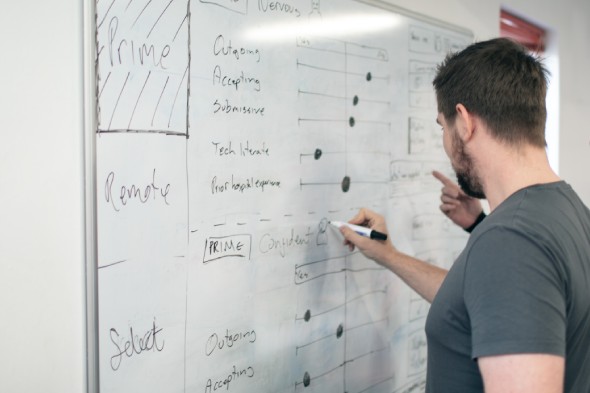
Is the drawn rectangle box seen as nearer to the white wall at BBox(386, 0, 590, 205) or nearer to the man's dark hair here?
the man's dark hair

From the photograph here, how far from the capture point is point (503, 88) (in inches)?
39.2

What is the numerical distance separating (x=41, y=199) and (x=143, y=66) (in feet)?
1.03

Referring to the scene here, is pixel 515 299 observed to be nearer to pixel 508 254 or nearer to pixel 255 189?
pixel 508 254

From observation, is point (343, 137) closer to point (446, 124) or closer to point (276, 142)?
point (276, 142)

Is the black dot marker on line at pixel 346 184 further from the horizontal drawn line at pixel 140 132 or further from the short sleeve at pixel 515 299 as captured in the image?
the short sleeve at pixel 515 299

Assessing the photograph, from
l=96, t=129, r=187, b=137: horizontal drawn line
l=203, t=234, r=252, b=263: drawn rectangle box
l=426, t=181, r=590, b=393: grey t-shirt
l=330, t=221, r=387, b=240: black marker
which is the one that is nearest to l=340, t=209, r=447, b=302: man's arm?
l=330, t=221, r=387, b=240: black marker

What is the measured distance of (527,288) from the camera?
790mm

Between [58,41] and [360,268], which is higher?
[58,41]

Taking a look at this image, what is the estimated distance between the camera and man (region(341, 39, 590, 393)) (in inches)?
30.9

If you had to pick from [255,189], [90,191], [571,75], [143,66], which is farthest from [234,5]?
[571,75]

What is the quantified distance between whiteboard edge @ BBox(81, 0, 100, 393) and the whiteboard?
0.01 metres

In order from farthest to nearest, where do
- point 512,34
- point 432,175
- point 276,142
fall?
point 512,34 < point 432,175 < point 276,142

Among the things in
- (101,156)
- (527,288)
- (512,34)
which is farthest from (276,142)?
(512,34)

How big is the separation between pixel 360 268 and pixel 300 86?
1.86ft
